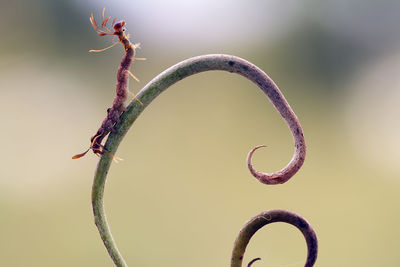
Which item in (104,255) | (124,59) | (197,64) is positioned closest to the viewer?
(197,64)

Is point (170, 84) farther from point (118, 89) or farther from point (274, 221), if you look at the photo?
point (274, 221)

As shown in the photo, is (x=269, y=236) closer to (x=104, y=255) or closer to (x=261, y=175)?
(x=104, y=255)

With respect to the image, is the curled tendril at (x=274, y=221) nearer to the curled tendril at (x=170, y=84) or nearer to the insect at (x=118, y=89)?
the curled tendril at (x=170, y=84)

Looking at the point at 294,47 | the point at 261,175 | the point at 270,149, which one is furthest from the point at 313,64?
the point at 261,175

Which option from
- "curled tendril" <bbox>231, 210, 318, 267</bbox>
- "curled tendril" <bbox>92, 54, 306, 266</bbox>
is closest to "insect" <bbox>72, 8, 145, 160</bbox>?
"curled tendril" <bbox>92, 54, 306, 266</bbox>

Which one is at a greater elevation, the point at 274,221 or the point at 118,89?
the point at 118,89

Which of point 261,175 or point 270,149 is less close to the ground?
point 270,149

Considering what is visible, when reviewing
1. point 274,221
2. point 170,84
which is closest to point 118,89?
point 170,84
